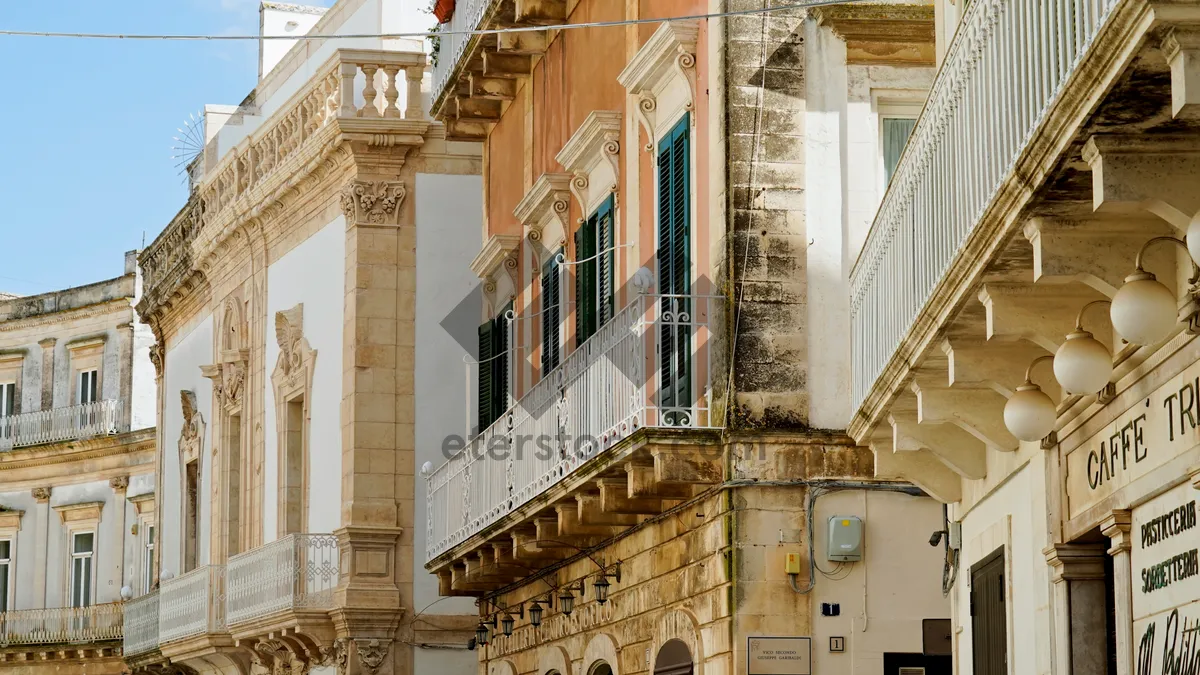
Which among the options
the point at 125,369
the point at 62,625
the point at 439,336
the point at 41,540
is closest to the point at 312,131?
the point at 439,336

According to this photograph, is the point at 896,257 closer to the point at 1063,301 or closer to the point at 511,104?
the point at 1063,301

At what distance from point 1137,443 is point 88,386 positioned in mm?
39329

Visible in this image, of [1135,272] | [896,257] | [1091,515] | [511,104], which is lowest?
[1091,515]

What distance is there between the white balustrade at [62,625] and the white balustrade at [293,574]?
1696 cm

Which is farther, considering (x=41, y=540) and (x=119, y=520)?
A: (x=41, y=540)

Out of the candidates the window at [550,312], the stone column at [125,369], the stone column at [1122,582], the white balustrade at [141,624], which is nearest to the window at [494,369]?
the window at [550,312]

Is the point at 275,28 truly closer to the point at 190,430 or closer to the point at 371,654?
the point at 190,430

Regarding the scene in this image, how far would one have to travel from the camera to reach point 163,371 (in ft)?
119

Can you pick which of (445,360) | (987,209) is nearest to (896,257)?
(987,209)

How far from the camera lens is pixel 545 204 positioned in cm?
1928

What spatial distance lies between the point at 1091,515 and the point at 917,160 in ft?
6.62

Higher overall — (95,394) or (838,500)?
(95,394)

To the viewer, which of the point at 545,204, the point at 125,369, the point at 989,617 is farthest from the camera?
the point at 125,369

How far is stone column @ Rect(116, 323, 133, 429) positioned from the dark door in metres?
34.8
